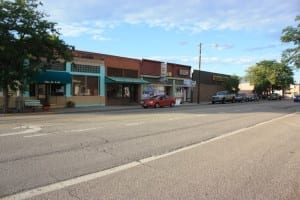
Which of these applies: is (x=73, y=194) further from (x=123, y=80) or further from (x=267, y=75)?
(x=267, y=75)

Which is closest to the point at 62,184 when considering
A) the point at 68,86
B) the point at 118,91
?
the point at 68,86

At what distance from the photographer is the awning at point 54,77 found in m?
31.4

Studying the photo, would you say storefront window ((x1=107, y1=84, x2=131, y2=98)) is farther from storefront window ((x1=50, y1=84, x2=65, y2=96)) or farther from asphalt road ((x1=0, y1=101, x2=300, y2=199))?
asphalt road ((x1=0, y1=101, x2=300, y2=199))

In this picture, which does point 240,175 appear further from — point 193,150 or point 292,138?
point 292,138

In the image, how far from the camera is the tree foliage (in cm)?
8931

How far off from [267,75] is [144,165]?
282ft

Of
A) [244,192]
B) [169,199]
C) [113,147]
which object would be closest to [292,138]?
[113,147]

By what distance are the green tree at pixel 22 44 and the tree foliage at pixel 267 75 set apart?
226 ft

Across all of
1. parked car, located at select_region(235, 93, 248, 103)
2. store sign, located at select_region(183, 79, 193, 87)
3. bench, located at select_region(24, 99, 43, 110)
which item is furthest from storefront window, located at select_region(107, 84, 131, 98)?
parked car, located at select_region(235, 93, 248, 103)

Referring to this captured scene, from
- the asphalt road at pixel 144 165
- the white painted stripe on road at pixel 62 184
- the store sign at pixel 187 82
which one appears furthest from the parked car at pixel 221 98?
the white painted stripe on road at pixel 62 184

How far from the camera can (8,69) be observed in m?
24.9

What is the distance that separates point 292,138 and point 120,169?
8.46 m

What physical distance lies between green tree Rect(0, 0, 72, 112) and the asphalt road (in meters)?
12.3

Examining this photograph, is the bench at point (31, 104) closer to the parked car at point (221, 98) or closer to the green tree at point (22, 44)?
the green tree at point (22, 44)
